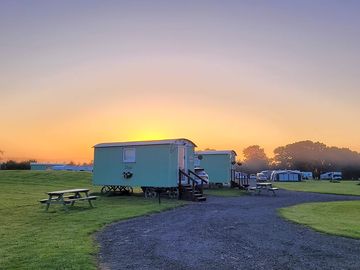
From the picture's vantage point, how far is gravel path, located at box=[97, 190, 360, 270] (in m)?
6.89

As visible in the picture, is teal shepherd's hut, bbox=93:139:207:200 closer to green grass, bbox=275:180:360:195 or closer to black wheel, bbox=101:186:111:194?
black wheel, bbox=101:186:111:194

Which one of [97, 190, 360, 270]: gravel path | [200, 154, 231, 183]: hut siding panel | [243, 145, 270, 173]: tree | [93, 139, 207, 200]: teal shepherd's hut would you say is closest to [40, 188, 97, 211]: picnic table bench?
[97, 190, 360, 270]: gravel path

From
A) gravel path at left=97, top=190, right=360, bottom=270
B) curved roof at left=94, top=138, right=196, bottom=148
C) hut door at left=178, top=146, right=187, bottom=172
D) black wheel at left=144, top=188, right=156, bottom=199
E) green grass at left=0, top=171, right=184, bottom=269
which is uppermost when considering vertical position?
curved roof at left=94, top=138, right=196, bottom=148

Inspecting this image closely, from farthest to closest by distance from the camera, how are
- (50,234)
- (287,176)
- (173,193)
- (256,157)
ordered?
(256,157) → (287,176) → (173,193) → (50,234)

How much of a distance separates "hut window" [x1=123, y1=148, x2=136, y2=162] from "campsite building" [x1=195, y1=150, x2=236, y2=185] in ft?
36.8

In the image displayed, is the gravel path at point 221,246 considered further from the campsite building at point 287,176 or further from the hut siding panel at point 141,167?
the campsite building at point 287,176

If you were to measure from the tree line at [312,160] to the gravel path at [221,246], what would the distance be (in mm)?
80448

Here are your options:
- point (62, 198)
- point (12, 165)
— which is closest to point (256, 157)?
point (12, 165)

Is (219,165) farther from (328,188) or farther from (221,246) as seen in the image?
(221,246)

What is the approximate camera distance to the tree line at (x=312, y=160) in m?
95.1

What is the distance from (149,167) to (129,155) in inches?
69.3

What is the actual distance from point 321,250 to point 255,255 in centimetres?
160

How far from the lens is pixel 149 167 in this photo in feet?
76.6

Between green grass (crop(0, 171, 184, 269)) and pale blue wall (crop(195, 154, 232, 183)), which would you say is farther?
pale blue wall (crop(195, 154, 232, 183))
